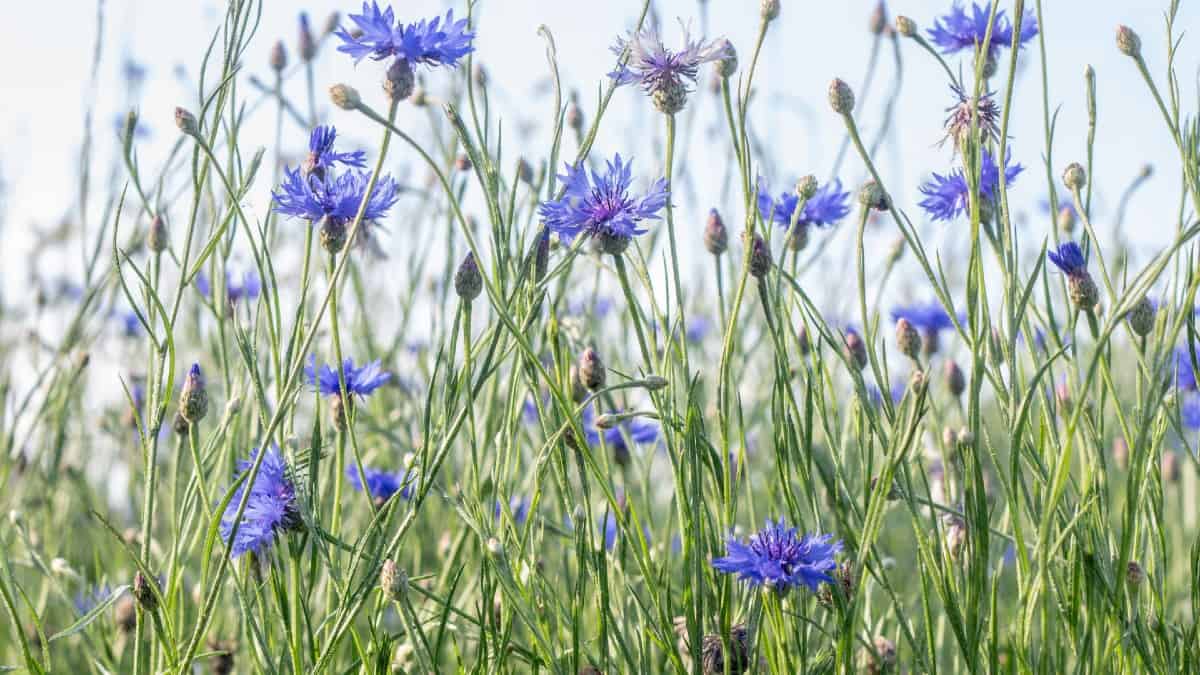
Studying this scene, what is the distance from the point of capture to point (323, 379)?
50.2 inches

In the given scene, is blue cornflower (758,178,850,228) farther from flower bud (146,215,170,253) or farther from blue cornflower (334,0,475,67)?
flower bud (146,215,170,253)

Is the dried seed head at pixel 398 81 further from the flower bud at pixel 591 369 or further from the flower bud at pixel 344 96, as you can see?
the flower bud at pixel 591 369

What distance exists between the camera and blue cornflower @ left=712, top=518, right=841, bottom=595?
967mm

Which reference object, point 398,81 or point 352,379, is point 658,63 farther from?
point 352,379

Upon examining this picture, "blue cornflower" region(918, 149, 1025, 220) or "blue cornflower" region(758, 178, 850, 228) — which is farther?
"blue cornflower" region(758, 178, 850, 228)

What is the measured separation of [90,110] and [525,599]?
41.7 inches

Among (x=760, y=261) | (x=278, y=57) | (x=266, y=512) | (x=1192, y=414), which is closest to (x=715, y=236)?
(x=760, y=261)

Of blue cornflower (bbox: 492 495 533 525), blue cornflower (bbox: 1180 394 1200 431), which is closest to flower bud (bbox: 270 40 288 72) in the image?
blue cornflower (bbox: 492 495 533 525)

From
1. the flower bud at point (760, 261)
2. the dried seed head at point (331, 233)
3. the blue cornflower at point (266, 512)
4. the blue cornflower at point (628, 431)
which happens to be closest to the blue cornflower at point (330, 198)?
the dried seed head at point (331, 233)

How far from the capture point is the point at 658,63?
3.60ft

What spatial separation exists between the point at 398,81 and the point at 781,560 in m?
0.51

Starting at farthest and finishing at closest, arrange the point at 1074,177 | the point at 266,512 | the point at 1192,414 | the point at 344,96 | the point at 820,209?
1. the point at 1192,414
2. the point at 820,209
3. the point at 1074,177
4. the point at 266,512
5. the point at 344,96

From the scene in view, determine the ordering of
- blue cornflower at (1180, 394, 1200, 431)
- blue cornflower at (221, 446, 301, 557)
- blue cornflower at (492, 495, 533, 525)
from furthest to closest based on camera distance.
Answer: blue cornflower at (1180, 394, 1200, 431)
blue cornflower at (492, 495, 533, 525)
blue cornflower at (221, 446, 301, 557)

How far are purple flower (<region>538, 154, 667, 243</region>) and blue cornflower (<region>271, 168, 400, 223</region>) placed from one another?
139 millimetres
